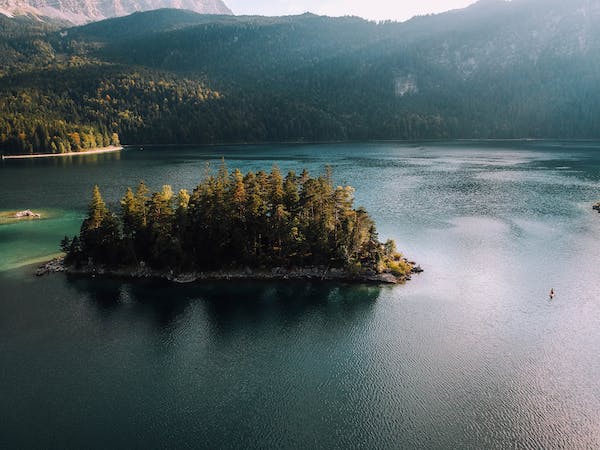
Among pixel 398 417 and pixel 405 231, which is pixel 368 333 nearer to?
pixel 398 417

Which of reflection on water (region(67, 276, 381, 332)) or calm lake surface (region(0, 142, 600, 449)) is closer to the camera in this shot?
calm lake surface (region(0, 142, 600, 449))

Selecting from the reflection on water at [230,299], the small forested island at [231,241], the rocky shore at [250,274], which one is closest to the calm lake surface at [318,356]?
the reflection on water at [230,299]

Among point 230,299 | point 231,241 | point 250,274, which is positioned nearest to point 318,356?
point 230,299

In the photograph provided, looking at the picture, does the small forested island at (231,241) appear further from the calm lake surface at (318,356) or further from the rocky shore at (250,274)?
the calm lake surface at (318,356)

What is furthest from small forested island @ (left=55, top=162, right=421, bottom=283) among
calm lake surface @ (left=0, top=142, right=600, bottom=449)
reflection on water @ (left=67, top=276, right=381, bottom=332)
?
calm lake surface @ (left=0, top=142, right=600, bottom=449)

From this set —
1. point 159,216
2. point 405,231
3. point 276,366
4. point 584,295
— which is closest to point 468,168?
point 405,231

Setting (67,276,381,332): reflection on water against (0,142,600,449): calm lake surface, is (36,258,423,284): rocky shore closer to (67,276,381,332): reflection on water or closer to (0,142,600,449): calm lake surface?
(67,276,381,332): reflection on water
